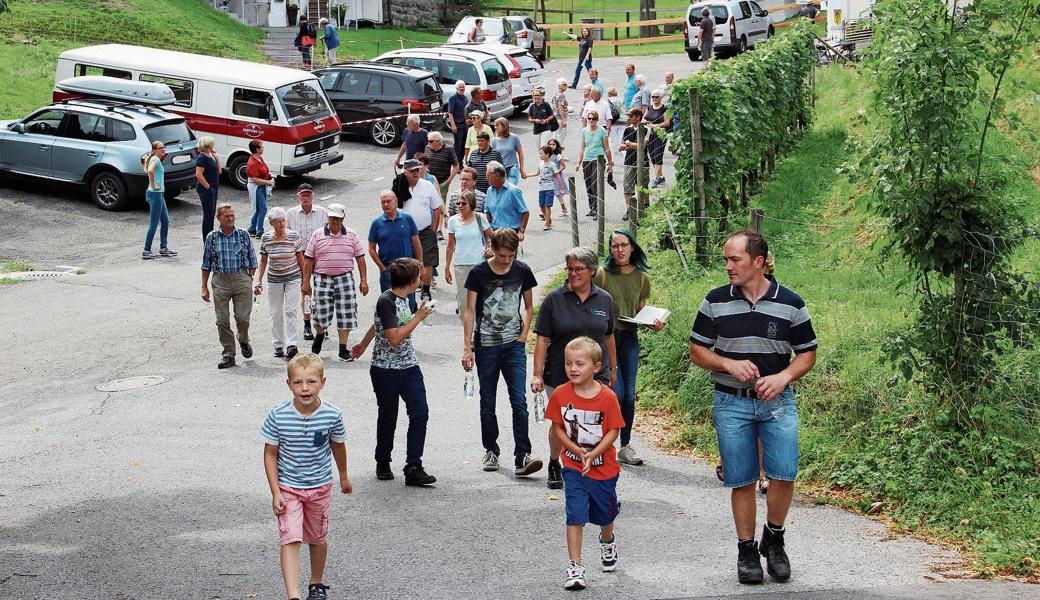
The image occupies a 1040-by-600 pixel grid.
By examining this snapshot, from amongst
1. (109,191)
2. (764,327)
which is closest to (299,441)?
(764,327)

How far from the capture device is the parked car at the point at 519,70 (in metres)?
30.1

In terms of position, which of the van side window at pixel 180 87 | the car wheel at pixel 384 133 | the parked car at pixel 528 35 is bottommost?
the car wheel at pixel 384 133

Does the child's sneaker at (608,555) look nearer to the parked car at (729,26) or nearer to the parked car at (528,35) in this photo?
the parked car at (729,26)

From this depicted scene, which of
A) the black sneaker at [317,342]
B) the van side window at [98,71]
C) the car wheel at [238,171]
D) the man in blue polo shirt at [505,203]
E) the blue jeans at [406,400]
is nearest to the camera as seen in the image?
the blue jeans at [406,400]

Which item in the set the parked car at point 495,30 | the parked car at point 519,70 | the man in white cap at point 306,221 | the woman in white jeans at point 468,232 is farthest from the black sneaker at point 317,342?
the parked car at point 495,30

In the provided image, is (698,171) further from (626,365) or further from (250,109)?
(250,109)

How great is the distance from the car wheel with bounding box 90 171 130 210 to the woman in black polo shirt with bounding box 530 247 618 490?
15097 mm

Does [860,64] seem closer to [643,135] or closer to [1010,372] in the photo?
[1010,372]

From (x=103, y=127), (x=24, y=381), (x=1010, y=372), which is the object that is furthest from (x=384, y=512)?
(x=103, y=127)

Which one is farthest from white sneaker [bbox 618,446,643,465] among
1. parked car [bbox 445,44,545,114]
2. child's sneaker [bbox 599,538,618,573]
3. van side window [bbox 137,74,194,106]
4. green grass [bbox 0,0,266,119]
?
green grass [bbox 0,0,266,119]

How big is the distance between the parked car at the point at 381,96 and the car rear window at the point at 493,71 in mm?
1452

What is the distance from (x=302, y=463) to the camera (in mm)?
6844

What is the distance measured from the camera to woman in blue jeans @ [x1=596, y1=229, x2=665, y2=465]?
9.19 metres

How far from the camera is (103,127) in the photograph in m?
21.7
